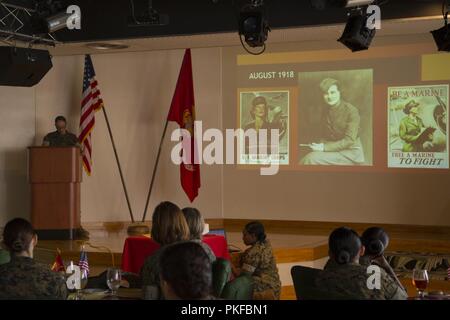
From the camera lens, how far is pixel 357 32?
252 inches

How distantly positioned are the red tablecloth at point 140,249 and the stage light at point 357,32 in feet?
7.08

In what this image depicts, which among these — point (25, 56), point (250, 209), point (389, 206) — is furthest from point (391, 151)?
point (25, 56)

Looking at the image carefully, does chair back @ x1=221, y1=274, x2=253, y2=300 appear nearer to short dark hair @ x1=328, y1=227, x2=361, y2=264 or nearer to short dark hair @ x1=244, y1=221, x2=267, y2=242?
short dark hair @ x1=328, y1=227, x2=361, y2=264

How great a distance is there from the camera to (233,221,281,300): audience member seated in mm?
5477

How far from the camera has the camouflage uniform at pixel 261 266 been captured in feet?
18.0

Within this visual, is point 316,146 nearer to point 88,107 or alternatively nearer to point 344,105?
point 344,105

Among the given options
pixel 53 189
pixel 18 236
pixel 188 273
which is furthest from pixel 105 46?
pixel 188 273

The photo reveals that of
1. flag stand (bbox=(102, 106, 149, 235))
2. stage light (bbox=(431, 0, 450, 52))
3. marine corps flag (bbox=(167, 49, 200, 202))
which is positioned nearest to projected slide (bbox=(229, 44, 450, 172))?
marine corps flag (bbox=(167, 49, 200, 202))

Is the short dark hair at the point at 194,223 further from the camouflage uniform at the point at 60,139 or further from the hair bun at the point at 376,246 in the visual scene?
the camouflage uniform at the point at 60,139

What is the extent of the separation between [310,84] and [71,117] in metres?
3.50

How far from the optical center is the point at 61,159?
8773 millimetres

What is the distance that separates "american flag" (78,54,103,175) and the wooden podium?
0.87 meters

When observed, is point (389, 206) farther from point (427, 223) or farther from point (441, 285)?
point (441, 285)

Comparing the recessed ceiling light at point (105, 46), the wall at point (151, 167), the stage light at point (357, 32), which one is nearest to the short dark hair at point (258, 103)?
the wall at point (151, 167)
